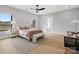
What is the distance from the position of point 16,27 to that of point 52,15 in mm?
894

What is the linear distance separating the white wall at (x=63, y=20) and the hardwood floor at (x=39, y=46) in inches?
6.6

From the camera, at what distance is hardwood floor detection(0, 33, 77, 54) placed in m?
1.87

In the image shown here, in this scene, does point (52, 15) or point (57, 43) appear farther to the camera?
point (52, 15)

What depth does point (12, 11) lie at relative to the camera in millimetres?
1947

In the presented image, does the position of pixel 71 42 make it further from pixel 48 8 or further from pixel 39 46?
pixel 48 8

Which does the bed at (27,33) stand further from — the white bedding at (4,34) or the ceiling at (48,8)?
→ the ceiling at (48,8)

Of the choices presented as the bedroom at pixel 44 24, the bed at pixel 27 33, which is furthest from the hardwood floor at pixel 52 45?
the bed at pixel 27 33

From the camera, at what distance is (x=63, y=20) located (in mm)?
2043

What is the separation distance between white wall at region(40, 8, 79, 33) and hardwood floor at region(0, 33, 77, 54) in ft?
0.55

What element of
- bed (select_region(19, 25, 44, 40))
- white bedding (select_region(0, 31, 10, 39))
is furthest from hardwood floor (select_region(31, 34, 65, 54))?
white bedding (select_region(0, 31, 10, 39))
